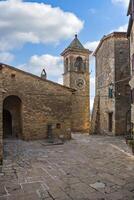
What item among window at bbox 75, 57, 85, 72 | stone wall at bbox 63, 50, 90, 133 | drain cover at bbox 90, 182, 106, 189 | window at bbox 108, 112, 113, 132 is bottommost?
drain cover at bbox 90, 182, 106, 189

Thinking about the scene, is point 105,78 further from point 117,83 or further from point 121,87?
point 121,87

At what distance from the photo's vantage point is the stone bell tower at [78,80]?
96.7ft

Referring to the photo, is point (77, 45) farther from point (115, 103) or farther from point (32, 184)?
point (32, 184)

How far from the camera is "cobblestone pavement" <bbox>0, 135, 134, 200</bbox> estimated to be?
26.8ft

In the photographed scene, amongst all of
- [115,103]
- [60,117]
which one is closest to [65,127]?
[60,117]

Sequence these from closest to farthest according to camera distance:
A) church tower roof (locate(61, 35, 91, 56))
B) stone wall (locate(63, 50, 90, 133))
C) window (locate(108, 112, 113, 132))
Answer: window (locate(108, 112, 113, 132)) → stone wall (locate(63, 50, 90, 133)) → church tower roof (locate(61, 35, 91, 56))

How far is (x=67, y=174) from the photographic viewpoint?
10406 mm

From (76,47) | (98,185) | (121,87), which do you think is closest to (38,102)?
(121,87)

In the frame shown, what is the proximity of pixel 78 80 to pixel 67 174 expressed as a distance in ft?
68.8

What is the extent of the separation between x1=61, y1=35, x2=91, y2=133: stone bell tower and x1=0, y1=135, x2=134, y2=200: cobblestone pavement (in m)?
13.4

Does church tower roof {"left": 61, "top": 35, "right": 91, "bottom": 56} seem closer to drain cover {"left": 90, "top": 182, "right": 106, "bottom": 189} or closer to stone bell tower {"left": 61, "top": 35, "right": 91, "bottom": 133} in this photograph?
stone bell tower {"left": 61, "top": 35, "right": 91, "bottom": 133}

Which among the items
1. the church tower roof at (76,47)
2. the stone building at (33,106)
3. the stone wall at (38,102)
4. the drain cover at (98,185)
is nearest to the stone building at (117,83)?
the stone building at (33,106)

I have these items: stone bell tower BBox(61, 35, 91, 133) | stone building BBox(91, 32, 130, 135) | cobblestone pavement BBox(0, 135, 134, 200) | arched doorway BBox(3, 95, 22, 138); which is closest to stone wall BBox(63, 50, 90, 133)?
stone bell tower BBox(61, 35, 91, 133)

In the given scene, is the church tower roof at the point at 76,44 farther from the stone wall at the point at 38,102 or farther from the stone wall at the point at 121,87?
the stone wall at the point at 38,102
